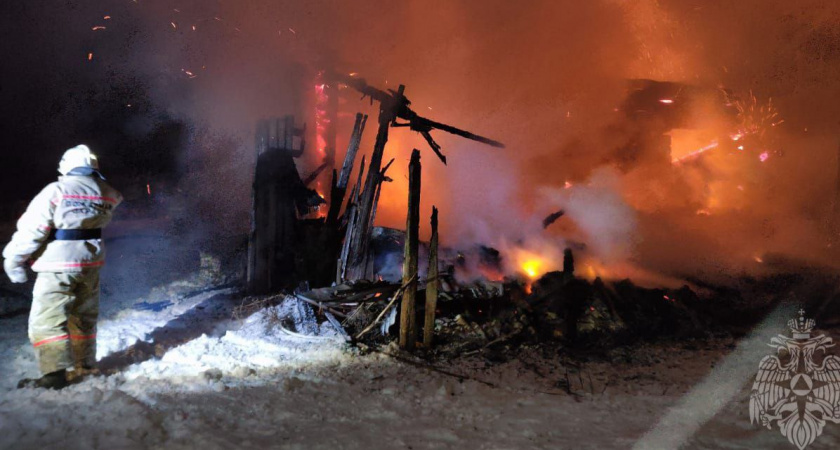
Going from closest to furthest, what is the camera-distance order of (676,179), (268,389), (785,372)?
(268,389), (785,372), (676,179)

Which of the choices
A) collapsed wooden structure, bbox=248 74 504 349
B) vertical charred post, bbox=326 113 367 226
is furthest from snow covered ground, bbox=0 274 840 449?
vertical charred post, bbox=326 113 367 226

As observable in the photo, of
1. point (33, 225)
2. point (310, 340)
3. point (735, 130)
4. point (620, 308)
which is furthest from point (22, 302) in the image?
point (735, 130)

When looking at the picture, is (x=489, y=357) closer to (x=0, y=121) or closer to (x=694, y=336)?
(x=694, y=336)

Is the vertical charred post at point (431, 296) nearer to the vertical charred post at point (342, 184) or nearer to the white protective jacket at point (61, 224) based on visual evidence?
the vertical charred post at point (342, 184)

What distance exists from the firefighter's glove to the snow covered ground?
0.97 meters

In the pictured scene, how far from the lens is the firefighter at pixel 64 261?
12.8 feet

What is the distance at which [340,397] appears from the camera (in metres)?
4.36

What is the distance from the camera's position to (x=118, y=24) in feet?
34.8

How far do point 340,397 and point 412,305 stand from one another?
2056 mm

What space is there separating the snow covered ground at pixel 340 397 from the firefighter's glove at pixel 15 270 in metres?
0.97

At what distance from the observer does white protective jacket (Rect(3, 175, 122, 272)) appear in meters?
3.93

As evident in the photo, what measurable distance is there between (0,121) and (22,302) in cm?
684

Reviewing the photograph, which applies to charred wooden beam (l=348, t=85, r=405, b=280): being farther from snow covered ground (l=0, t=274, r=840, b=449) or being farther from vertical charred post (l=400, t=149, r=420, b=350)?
vertical charred post (l=400, t=149, r=420, b=350)

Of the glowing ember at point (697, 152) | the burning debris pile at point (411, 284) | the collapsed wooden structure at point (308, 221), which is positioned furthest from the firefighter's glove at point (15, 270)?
the glowing ember at point (697, 152)
